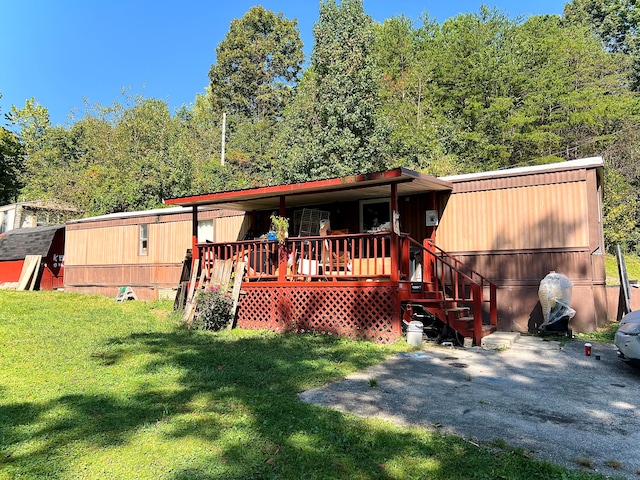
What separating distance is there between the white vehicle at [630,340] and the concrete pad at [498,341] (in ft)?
5.54

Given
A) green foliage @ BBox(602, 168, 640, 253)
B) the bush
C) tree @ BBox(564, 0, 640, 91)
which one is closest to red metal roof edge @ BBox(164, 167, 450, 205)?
the bush

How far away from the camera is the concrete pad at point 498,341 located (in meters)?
7.05

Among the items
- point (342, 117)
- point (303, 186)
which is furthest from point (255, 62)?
point (303, 186)

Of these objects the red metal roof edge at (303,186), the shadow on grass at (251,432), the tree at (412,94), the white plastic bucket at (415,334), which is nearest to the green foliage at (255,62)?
the tree at (412,94)

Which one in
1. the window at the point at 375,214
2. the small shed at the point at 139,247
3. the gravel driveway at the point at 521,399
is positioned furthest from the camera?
the small shed at the point at 139,247

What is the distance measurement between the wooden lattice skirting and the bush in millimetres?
422

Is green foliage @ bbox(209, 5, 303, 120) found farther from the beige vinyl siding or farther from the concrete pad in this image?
the concrete pad

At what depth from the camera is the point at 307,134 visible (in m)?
21.5

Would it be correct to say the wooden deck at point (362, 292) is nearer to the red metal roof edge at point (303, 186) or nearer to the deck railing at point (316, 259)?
the deck railing at point (316, 259)

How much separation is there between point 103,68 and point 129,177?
18.1m

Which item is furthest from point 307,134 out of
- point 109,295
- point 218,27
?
point 218,27

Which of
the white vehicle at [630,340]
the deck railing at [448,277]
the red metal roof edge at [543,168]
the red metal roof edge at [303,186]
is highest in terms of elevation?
the red metal roof edge at [543,168]

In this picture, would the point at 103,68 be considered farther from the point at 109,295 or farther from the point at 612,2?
the point at 612,2

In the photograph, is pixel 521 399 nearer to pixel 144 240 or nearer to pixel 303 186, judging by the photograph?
pixel 303 186
